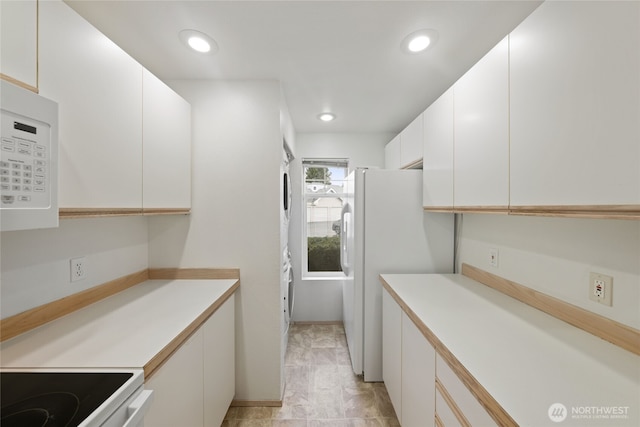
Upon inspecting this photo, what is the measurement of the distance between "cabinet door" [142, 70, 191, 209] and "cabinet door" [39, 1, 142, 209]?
59mm

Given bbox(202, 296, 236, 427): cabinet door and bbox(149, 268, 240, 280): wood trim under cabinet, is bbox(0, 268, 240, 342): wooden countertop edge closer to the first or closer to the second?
bbox(149, 268, 240, 280): wood trim under cabinet

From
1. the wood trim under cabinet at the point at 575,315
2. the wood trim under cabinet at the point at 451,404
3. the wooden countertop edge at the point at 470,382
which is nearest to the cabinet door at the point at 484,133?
the wood trim under cabinet at the point at 575,315

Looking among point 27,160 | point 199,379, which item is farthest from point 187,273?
point 27,160

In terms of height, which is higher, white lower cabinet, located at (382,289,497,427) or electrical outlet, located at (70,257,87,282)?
electrical outlet, located at (70,257,87,282)

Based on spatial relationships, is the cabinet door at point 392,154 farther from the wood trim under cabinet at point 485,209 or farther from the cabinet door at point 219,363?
the cabinet door at point 219,363

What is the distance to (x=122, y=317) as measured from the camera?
4.13 ft

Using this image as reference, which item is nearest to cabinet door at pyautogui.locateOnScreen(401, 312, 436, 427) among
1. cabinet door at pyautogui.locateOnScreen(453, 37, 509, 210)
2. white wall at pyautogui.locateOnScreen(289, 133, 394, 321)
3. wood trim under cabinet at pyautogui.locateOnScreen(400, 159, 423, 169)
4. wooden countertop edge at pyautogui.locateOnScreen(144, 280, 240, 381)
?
cabinet door at pyautogui.locateOnScreen(453, 37, 509, 210)

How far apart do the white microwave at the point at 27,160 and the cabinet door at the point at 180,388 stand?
25.6 inches

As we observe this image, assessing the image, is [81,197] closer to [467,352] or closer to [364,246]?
[467,352]

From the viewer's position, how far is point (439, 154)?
5.77 feet

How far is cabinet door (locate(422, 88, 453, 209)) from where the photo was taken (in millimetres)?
1630

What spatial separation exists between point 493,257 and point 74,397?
206cm

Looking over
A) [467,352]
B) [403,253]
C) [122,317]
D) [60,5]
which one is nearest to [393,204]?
[403,253]

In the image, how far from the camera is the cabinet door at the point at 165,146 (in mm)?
1458
